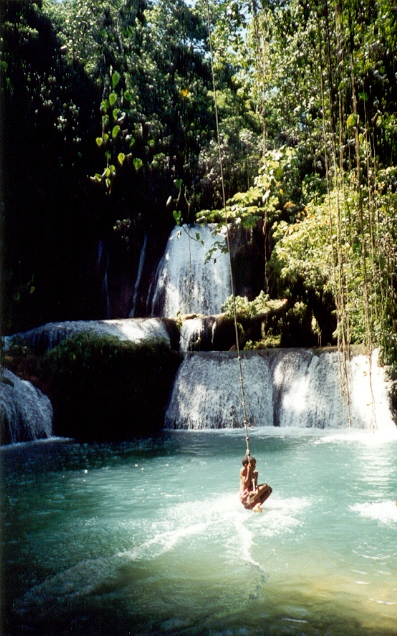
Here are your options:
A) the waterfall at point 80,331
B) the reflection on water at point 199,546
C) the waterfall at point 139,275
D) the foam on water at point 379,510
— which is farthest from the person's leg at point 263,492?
the waterfall at point 139,275

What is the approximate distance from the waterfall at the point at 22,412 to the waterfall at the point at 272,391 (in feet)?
12.6

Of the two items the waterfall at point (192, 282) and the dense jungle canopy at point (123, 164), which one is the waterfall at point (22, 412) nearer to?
the dense jungle canopy at point (123, 164)

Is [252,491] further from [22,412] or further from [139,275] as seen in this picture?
[139,275]

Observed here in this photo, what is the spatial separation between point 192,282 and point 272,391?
6.27 m

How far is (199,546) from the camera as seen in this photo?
6852 millimetres

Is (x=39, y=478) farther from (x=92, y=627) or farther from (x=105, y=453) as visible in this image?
(x=92, y=627)

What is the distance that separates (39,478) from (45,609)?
561cm

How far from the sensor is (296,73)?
9.38 meters

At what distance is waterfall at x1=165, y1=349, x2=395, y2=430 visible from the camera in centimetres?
1555

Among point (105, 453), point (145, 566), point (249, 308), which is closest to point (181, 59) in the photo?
point (249, 308)

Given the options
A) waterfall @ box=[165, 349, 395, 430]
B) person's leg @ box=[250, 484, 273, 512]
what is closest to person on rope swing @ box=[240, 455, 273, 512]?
person's leg @ box=[250, 484, 273, 512]

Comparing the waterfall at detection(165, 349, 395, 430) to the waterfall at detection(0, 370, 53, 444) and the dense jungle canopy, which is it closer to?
the dense jungle canopy

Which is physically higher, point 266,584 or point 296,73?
point 296,73

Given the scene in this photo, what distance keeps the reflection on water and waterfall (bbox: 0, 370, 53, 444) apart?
2.67m
